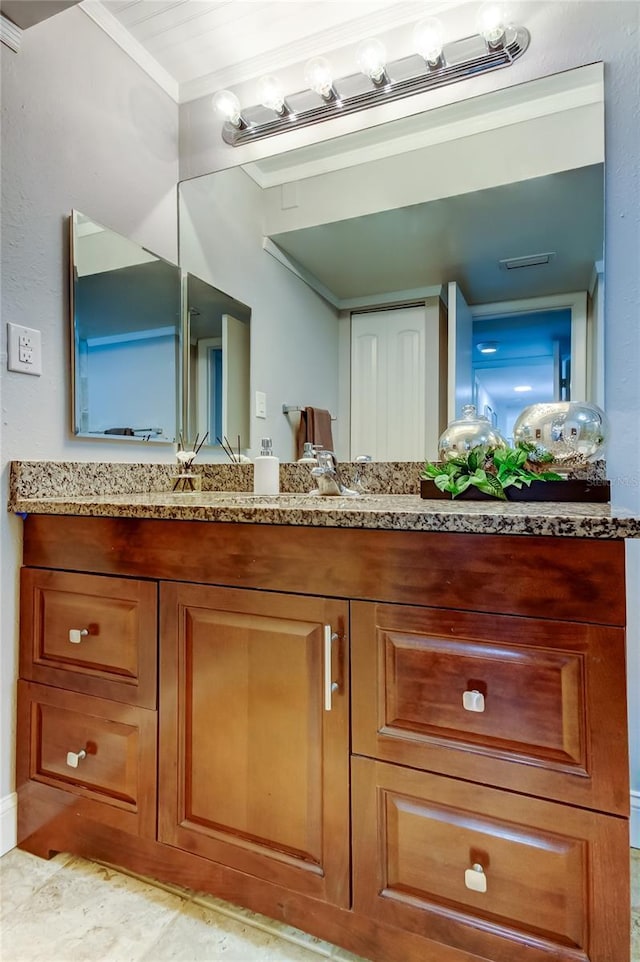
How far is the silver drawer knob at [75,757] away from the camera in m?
1.14

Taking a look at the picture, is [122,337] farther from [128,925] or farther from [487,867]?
[487,867]

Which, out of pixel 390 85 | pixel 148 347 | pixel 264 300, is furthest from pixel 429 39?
pixel 148 347

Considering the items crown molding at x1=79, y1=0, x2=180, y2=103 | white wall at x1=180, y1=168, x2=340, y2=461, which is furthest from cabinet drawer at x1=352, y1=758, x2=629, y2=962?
crown molding at x1=79, y1=0, x2=180, y2=103

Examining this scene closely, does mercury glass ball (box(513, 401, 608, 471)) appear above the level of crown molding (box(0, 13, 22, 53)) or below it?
below

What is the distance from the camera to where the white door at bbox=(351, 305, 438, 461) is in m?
1.48

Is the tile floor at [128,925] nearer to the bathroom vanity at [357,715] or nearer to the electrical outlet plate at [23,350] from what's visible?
the bathroom vanity at [357,715]

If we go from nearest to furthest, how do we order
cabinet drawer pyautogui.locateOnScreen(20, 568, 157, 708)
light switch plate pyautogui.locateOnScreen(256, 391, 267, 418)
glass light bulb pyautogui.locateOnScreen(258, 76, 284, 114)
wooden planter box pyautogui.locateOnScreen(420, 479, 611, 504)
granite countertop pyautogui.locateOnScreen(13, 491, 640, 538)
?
granite countertop pyautogui.locateOnScreen(13, 491, 640, 538) → cabinet drawer pyautogui.locateOnScreen(20, 568, 157, 708) → wooden planter box pyautogui.locateOnScreen(420, 479, 611, 504) → glass light bulb pyautogui.locateOnScreen(258, 76, 284, 114) → light switch plate pyautogui.locateOnScreen(256, 391, 267, 418)

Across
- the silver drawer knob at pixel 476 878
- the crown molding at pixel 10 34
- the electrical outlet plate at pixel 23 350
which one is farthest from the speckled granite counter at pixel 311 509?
the crown molding at pixel 10 34

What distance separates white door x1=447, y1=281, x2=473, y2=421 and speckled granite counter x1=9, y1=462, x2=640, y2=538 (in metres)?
0.24

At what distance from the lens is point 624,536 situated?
0.69m

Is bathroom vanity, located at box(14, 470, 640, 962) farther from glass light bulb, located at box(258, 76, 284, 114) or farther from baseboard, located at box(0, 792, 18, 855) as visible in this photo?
glass light bulb, located at box(258, 76, 284, 114)

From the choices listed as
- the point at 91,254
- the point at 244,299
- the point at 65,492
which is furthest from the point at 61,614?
the point at 244,299

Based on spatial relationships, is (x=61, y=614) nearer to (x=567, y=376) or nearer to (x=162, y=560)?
(x=162, y=560)

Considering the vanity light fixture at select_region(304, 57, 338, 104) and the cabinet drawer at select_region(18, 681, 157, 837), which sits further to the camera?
the vanity light fixture at select_region(304, 57, 338, 104)
